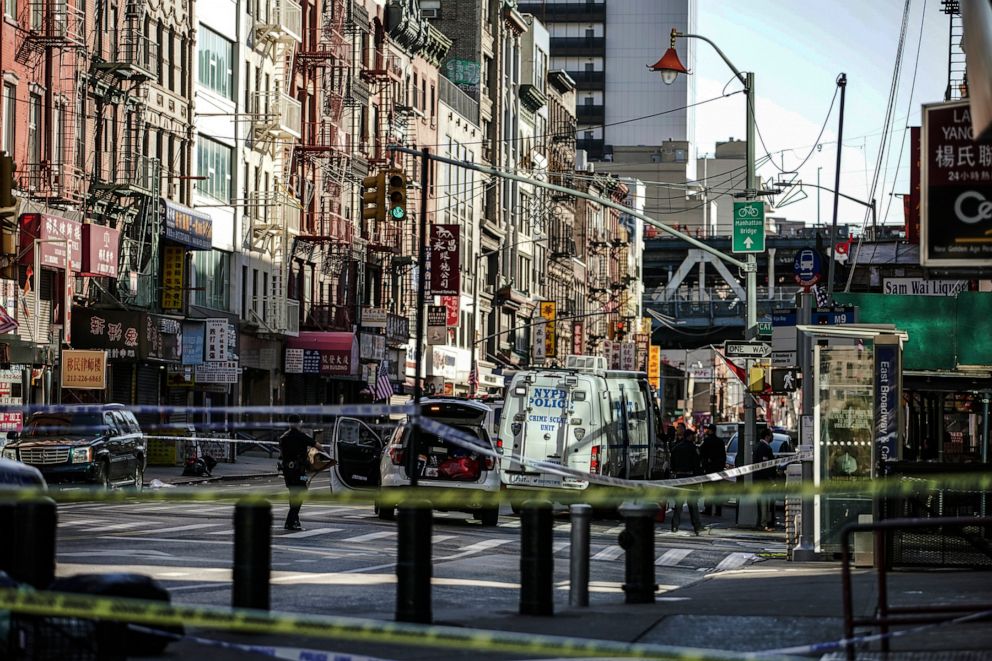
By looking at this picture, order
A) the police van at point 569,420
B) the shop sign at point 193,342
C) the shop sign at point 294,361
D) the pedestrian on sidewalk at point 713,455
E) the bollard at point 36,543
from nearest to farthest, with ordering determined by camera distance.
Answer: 1. the bollard at point 36,543
2. the police van at point 569,420
3. the pedestrian on sidewalk at point 713,455
4. the shop sign at point 193,342
5. the shop sign at point 294,361

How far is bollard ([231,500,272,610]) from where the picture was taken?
1262 cm

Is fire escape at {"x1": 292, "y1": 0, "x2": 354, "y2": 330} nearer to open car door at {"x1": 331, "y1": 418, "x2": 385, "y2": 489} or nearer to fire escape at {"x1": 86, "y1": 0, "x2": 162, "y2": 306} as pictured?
fire escape at {"x1": 86, "y1": 0, "x2": 162, "y2": 306}

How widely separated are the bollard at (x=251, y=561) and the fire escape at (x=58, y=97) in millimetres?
30923

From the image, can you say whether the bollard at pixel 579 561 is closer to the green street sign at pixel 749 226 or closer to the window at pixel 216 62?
the green street sign at pixel 749 226

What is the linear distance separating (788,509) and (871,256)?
85.7 ft

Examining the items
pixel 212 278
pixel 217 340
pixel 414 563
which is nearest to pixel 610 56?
pixel 212 278

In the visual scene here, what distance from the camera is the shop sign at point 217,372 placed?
51.3 m

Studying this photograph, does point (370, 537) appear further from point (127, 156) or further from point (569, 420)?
point (127, 156)

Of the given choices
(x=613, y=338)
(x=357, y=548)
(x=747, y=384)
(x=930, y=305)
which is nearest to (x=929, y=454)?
(x=747, y=384)

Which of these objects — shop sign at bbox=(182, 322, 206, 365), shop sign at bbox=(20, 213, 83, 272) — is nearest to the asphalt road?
shop sign at bbox=(20, 213, 83, 272)

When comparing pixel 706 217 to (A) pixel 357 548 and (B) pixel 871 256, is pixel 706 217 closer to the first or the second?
(B) pixel 871 256

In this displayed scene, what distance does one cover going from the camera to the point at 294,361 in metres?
62.2

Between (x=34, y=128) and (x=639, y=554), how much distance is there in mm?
30853

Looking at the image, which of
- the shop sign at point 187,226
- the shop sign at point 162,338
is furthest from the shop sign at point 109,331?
the shop sign at point 187,226
